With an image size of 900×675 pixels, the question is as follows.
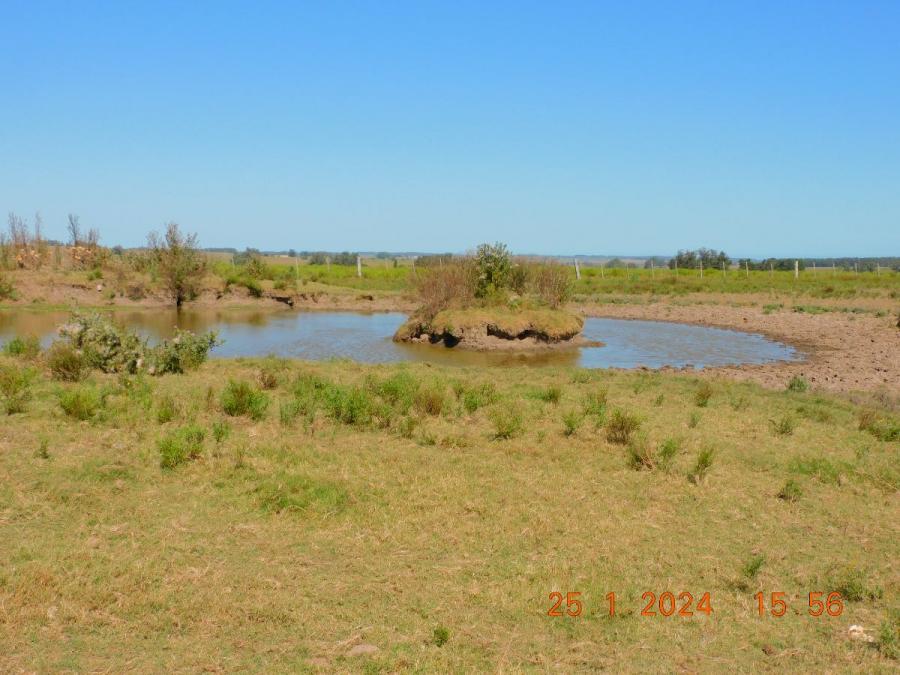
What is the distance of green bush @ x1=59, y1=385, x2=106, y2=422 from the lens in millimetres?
8547

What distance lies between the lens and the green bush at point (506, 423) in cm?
874

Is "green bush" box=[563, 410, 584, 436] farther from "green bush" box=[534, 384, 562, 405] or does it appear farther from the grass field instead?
"green bush" box=[534, 384, 562, 405]

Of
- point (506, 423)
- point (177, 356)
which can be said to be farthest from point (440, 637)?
point (177, 356)

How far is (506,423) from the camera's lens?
350 inches

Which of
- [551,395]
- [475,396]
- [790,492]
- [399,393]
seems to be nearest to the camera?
[790,492]

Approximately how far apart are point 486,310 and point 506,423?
13.4 metres

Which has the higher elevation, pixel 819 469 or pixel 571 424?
pixel 571 424

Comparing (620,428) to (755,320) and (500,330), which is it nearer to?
(500,330)

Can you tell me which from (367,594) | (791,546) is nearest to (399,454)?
(367,594)

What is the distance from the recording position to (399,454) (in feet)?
25.8

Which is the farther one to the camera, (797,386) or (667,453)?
(797,386)

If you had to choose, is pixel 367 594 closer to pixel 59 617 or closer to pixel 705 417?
pixel 59 617

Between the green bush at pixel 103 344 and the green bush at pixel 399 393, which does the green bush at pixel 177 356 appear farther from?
the green bush at pixel 399 393

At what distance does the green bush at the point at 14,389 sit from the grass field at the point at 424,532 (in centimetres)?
13
